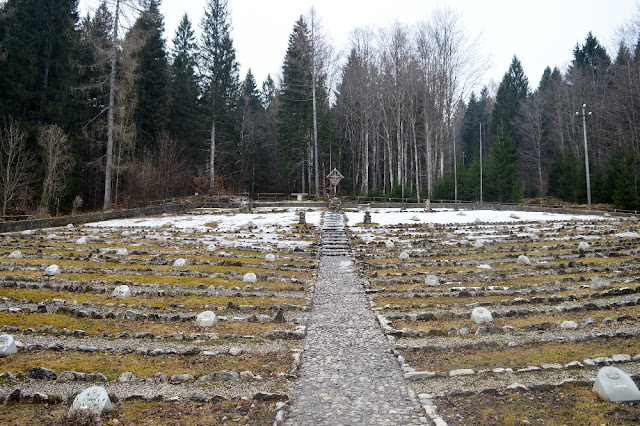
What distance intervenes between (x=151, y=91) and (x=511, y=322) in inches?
1679

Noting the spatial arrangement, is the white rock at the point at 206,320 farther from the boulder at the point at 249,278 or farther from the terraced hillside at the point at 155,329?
the boulder at the point at 249,278


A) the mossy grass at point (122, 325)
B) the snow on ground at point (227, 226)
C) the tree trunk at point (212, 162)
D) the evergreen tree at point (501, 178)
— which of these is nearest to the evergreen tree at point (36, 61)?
the tree trunk at point (212, 162)

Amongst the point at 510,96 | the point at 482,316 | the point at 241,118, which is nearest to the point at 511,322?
the point at 482,316

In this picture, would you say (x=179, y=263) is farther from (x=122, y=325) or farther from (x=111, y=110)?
(x=111, y=110)

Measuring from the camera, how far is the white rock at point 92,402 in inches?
187

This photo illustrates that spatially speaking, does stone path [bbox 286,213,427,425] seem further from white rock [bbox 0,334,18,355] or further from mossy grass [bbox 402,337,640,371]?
white rock [bbox 0,334,18,355]

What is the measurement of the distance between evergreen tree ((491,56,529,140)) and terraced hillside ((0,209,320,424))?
53.1 meters

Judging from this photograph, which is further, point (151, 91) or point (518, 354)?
point (151, 91)

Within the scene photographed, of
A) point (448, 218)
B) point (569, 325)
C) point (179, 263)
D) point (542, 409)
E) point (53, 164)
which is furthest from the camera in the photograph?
point (448, 218)

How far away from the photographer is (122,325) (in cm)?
868

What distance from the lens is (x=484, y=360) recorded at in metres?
6.89

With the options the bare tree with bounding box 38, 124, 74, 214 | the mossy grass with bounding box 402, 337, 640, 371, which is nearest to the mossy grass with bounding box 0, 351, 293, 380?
the mossy grass with bounding box 402, 337, 640, 371

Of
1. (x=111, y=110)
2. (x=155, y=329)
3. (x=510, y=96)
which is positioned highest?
(x=510, y=96)

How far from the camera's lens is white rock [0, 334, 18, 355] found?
6.72 m
